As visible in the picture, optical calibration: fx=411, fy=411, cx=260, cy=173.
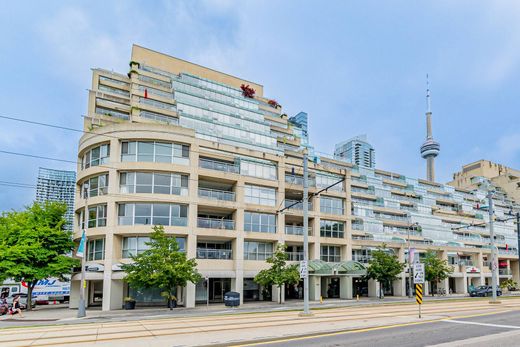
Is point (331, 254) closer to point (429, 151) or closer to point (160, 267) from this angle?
point (160, 267)

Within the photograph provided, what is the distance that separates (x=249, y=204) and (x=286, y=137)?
37.2 metres

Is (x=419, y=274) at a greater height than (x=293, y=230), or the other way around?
(x=293, y=230)

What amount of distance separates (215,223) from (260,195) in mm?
5993

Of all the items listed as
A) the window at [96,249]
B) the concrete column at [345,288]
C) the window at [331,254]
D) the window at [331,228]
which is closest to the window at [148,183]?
the window at [96,249]

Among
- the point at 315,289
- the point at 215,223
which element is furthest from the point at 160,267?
the point at 315,289

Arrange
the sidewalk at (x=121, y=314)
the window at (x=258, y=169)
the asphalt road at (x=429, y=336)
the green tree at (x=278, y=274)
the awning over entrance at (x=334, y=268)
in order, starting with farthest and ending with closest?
the awning over entrance at (x=334, y=268) → the window at (x=258, y=169) → the green tree at (x=278, y=274) → the sidewalk at (x=121, y=314) → the asphalt road at (x=429, y=336)

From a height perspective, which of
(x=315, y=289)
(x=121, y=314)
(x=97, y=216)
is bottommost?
(x=121, y=314)

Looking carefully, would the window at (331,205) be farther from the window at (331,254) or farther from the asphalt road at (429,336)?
the asphalt road at (429,336)

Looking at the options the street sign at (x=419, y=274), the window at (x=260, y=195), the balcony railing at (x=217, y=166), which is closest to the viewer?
the street sign at (x=419, y=274)

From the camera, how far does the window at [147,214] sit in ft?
115

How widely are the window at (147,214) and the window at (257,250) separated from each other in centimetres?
845

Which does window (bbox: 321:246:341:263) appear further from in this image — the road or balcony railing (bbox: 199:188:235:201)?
the road

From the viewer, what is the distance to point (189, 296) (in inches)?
1389

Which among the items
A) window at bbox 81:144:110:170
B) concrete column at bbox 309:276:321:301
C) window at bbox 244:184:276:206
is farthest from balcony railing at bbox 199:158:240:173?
concrete column at bbox 309:276:321:301
